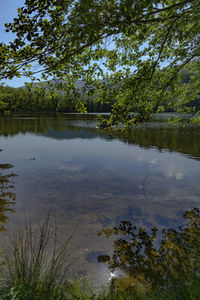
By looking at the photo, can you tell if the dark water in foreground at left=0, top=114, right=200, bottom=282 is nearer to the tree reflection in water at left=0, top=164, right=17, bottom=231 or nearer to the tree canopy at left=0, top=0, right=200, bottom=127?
the tree reflection in water at left=0, top=164, right=17, bottom=231

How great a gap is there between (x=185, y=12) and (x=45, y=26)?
3.84 m

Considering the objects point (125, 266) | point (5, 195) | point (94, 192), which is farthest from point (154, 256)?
point (5, 195)

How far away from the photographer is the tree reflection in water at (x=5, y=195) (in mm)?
8727

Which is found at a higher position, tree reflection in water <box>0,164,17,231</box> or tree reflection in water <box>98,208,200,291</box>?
tree reflection in water <box>0,164,17,231</box>

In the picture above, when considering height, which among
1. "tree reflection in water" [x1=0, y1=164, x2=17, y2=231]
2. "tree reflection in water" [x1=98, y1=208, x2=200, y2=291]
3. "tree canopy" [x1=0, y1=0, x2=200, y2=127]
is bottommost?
"tree reflection in water" [x1=98, y1=208, x2=200, y2=291]

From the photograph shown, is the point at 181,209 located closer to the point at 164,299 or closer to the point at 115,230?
the point at 115,230

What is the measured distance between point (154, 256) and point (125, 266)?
44.8 inches

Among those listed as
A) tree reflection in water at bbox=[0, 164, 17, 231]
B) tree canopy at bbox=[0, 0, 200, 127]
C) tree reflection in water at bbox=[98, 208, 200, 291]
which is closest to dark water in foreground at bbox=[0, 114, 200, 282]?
tree reflection in water at bbox=[0, 164, 17, 231]

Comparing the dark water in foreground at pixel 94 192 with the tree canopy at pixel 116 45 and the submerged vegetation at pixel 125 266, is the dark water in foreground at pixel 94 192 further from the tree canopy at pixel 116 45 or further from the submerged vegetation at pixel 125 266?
the tree canopy at pixel 116 45

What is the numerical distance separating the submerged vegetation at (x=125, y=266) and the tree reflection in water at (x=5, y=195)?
6.87 ft

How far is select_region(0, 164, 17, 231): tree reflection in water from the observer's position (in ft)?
28.6

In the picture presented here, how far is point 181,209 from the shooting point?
9.73 metres

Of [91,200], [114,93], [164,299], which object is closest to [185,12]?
[114,93]

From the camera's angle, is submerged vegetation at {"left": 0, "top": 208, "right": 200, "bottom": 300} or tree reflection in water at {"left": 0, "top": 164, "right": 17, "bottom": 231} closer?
submerged vegetation at {"left": 0, "top": 208, "right": 200, "bottom": 300}
